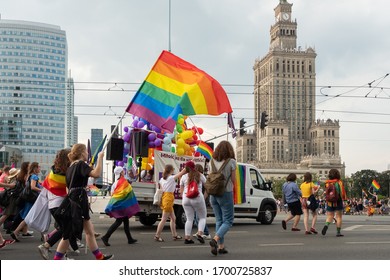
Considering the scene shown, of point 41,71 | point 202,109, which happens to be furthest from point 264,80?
point 202,109

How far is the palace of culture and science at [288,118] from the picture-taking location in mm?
165375

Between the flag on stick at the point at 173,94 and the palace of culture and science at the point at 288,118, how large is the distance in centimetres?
14374

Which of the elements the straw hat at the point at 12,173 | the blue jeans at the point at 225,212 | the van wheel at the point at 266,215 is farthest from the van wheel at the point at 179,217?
the blue jeans at the point at 225,212

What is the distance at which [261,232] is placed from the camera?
15.7 metres

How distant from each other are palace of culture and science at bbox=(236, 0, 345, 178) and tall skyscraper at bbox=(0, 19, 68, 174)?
5180 cm

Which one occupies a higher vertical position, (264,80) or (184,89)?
(264,80)

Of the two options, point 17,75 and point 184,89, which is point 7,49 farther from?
point 184,89

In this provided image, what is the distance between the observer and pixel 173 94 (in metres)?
16.4

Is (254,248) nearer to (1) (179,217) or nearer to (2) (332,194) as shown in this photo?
(2) (332,194)

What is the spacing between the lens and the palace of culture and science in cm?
16538

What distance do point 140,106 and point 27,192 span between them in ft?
12.3

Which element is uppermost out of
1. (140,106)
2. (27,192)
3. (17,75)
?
(17,75)

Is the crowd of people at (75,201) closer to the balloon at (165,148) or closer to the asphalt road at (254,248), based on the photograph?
the asphalt road at (254,248)

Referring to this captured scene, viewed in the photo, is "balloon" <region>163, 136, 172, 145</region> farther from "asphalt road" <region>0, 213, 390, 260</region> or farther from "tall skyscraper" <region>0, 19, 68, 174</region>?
"tall skyscraper" <region>0, 19, 68, 174</region>
